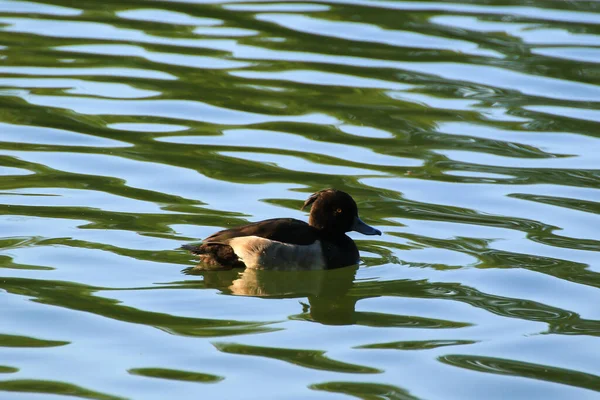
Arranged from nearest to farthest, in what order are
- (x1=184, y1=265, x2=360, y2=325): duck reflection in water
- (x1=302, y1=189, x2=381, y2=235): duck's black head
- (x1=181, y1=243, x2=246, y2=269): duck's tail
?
(x1=184, y1=265, x2=360, y2=325): duck reflection in water < (x1=181, y1=243, x2=246, y2=269): duck's tail < (x1=302, y1=189, x2=381, y2=235): duck's black head

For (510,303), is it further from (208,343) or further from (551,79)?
(551,79)

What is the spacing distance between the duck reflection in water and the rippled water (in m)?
0.03

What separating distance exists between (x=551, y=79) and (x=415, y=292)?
622cm

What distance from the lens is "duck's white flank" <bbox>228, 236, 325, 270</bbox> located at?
327 inches

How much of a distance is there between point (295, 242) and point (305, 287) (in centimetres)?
41

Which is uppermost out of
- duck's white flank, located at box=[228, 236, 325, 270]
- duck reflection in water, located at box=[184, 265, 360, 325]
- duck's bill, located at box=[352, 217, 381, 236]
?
duck's bill, located at box=[352, 217, 381, 236]

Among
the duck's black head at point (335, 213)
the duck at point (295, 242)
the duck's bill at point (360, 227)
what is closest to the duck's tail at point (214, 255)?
the duck at point (295, 242)

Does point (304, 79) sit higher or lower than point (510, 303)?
higher

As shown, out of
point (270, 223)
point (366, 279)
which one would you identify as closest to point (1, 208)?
point (270, 223)

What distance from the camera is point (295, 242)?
336 inches

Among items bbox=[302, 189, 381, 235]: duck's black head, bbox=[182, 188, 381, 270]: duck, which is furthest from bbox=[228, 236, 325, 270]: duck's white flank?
bbox=[302, 189, 381, 235]: duck's black head

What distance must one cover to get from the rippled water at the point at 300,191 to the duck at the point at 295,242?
0.14 m

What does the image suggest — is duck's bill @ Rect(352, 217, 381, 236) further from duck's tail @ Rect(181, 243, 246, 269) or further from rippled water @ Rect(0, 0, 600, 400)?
duck's tail @ Rect(181, 243, 246, 269)

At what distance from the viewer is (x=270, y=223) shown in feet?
27.7
